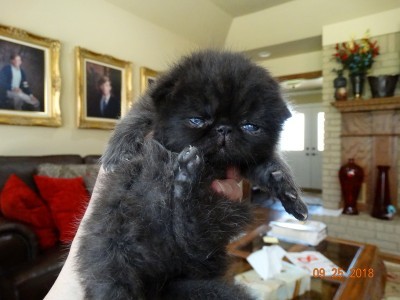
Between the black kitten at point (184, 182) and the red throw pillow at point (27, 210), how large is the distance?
5.06 ft

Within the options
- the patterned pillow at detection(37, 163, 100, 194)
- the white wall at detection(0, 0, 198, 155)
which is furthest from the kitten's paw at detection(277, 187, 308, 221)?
the patterned pillow at detection(37, 163, 100, 194)

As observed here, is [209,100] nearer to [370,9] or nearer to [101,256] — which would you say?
[101,256]

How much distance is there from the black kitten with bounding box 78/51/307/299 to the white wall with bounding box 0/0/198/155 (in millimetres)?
1710

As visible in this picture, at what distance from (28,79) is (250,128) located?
9.37 ft

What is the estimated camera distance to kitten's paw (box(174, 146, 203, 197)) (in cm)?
60

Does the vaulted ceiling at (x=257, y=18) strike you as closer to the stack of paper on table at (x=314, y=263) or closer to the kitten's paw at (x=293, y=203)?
the stack of paper on table at (x=314, y=263)

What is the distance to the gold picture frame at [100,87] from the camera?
3252 mm

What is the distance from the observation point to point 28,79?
2.80 meters

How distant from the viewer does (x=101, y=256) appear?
58 cm

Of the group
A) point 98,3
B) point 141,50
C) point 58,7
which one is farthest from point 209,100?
point 141,50

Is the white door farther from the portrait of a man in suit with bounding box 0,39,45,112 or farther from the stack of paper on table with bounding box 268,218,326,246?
the portrait of a man in suit with bounding box 0,39,45,112

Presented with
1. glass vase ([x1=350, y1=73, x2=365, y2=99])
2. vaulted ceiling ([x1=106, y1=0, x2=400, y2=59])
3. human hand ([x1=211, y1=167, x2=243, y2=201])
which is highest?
vaulted ceiling ([x1=106, y1=0, x2=400, y2=59])

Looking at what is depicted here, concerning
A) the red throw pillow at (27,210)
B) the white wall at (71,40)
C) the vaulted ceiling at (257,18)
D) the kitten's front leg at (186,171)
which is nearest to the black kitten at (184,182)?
the kitten's front leg at (186,171)
